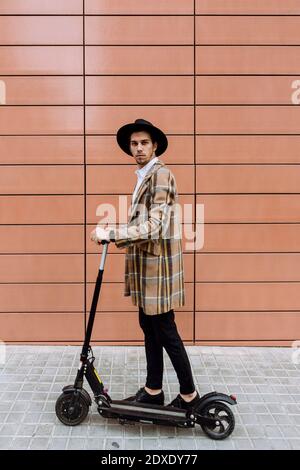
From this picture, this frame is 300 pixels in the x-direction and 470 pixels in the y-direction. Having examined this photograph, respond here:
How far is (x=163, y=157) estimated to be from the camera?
4523mm

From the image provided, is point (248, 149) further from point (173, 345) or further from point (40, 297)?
point (40, 297)

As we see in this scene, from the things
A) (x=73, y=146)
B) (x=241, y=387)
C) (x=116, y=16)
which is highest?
(x=116, y=16)

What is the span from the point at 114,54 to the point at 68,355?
3084mm

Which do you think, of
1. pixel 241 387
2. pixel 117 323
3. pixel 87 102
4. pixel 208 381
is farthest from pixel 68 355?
pixel 87 102

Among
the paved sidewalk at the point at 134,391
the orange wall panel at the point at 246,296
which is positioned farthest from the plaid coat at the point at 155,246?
the orange wall panel at the point at 246,296

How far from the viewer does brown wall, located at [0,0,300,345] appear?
175 inches

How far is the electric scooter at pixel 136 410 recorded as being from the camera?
9.54 feet

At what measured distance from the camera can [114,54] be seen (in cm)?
445

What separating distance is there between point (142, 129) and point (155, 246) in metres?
0.79

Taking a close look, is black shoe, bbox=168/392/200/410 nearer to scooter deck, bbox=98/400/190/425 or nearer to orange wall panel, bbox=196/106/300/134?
scooter deck, bbox=98/400/190/425

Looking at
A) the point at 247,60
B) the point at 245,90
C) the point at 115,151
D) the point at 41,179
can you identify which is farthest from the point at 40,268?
the point at 247,60

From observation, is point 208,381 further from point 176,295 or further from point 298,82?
point 298,82

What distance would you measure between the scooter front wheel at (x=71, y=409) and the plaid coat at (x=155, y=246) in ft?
2.57

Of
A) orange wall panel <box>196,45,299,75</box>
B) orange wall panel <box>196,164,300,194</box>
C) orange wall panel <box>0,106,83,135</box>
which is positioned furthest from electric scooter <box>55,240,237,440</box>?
orange wall panel <box>196,45,299,75</box>
